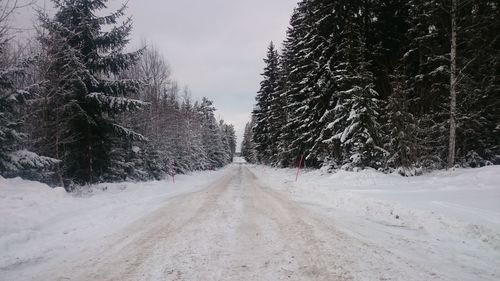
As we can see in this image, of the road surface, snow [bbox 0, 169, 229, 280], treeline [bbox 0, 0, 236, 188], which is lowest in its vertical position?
snow [bbox 0, 169, 229, 280]

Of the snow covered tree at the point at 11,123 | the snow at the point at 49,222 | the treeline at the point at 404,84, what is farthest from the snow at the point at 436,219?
the snow covered tree at the point at 11,123

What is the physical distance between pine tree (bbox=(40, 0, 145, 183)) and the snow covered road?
31.8 ft

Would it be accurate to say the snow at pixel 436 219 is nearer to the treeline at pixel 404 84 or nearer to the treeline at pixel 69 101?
the treeline at pixel 404 84

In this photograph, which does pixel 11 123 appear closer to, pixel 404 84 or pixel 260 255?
pixel 260 255

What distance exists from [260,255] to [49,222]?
221 inches

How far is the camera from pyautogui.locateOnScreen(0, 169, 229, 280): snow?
5.69 m

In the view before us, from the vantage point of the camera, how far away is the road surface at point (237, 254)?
15.5 feet

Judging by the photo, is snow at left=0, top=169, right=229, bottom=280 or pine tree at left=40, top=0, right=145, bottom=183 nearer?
snow at left=0, top=169, right=229, bottom=280

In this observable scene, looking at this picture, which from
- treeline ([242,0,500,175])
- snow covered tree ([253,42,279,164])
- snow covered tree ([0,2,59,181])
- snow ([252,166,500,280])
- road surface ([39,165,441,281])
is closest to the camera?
road surface ([39,165,441,281])

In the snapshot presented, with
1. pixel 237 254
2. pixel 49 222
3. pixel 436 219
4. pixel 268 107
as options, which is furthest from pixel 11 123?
pixel 268 107

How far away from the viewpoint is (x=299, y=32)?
33.4 metres

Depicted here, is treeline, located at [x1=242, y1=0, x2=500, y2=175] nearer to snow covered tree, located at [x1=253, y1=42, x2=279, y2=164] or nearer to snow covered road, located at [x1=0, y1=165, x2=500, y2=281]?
snow covered road, located at [x1=0, y1=165, x2=500, y2=281]

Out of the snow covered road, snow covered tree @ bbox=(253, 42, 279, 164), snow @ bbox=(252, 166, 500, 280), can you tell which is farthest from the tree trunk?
snow covered tree @ bbox=(253, 42, 279, 164)

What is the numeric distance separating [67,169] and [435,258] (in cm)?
1650
